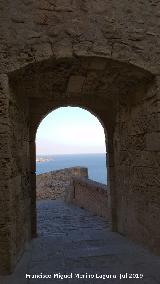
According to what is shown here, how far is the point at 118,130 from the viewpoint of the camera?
4.76 metres

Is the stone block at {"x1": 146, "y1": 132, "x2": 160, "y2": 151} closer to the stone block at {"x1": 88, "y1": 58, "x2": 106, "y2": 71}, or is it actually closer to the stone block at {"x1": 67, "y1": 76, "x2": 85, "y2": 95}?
the stone block at {"x1": 88, "y1": 58, "x2": 106, "y2": 71}

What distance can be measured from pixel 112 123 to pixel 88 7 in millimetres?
2671

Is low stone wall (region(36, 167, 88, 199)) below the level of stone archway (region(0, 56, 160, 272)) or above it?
below

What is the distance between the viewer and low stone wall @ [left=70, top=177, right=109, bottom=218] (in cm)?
754

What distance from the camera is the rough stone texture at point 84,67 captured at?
115 inches

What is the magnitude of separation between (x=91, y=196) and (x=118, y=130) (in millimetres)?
4453

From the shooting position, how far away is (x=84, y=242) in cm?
434

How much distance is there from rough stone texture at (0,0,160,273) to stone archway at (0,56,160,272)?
0.04ft

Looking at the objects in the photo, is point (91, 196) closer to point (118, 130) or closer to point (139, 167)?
point (118, 130)

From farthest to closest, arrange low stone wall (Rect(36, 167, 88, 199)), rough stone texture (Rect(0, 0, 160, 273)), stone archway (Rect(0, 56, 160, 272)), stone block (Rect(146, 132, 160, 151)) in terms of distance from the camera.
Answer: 1. low stone wall (Rect(36, 167, 88, 199))
2. stone block (Rect(146, 132, 160, 151))
3. stone archway (Rect(0, 56, 160, 272))
4. rough stone texture (Rect(0, 0, 160, 273))

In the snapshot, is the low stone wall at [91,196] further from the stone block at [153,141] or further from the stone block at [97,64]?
the stone block at [97,64]

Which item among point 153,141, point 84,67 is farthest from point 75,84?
point 153,141


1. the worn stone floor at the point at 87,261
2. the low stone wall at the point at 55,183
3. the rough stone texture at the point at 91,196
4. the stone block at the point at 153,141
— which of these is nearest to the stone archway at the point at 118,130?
the stone block at the point at 153,141

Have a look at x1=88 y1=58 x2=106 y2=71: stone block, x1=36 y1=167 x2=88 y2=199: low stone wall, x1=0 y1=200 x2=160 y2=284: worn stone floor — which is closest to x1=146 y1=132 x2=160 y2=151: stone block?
x1=88 y1=58 x2=106 y2=71: stone block
